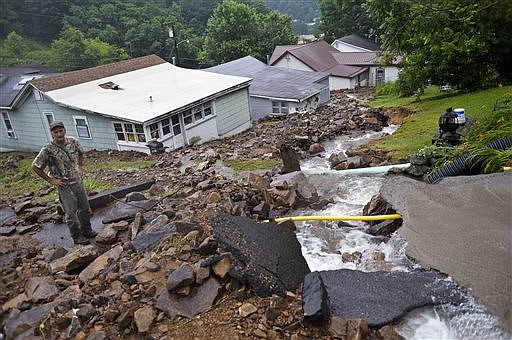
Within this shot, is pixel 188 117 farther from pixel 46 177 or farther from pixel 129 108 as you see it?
pixel 46 177

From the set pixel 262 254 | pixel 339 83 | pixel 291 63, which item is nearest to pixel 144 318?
pixel 262 254

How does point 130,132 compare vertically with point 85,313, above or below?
below

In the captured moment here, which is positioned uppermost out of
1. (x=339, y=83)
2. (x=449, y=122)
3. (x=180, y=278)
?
(x=180, y=278)

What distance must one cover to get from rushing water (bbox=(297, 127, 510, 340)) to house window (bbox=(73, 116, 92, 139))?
37.1 feet

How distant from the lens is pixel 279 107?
23.5m

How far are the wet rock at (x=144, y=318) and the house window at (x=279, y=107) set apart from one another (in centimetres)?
2028

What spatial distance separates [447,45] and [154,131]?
11.1 metres

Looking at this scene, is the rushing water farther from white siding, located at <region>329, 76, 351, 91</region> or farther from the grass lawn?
white siding, located at <region>329, 76, 351, 91</region>

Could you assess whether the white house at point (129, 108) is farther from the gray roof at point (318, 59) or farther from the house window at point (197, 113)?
the gray roof at point (318, 59)

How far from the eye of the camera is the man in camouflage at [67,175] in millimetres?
5539

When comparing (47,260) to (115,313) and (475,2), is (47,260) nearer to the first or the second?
(115,313)

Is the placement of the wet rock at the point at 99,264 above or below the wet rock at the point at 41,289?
below

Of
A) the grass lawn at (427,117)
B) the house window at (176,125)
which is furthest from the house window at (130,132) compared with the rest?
the grass lawn at (427,117)

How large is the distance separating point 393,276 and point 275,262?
135 cm
